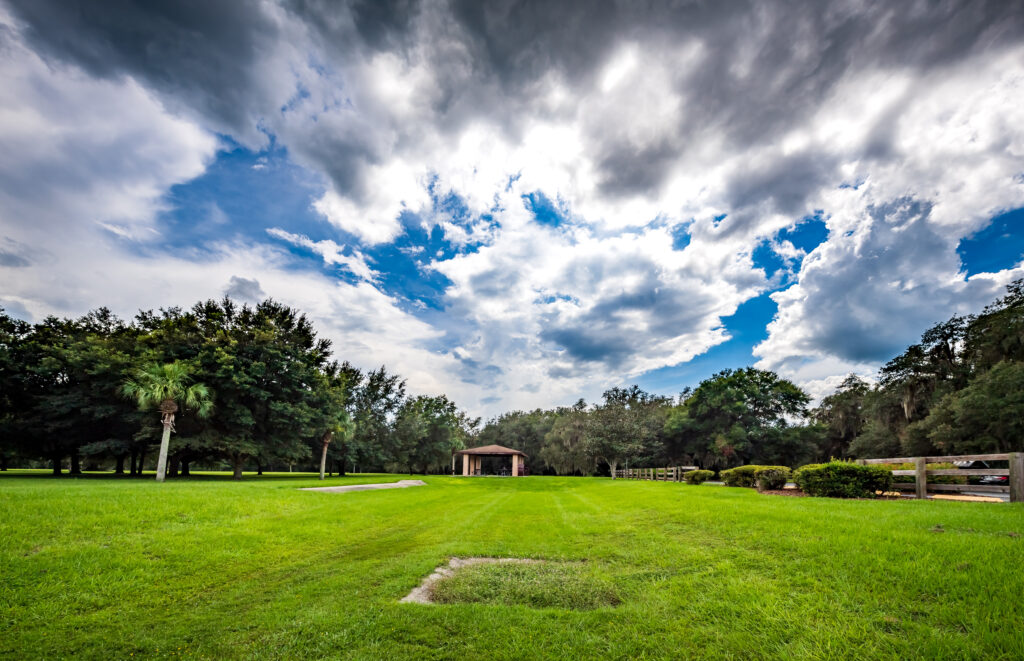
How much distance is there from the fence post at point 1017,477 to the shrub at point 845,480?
225cm

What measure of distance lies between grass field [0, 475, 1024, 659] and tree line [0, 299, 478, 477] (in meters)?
19.9

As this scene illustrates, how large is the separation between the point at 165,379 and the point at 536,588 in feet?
81.6

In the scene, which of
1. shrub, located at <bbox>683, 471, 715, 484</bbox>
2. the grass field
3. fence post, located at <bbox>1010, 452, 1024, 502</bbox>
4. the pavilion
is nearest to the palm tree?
the grass field

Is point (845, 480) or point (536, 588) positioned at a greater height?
point (845, 480)

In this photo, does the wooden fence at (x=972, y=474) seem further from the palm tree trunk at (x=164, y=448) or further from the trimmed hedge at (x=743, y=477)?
the palm tree trunk at (x=164, y=448)

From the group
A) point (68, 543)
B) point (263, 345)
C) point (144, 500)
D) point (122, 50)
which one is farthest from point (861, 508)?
point (263, 345)

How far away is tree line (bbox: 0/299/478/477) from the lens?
84.1ft

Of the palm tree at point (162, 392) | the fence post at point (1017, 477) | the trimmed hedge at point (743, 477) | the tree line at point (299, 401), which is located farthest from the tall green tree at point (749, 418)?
the palm tree at point (162, 392)

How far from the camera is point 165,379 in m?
22.0

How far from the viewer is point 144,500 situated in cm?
975

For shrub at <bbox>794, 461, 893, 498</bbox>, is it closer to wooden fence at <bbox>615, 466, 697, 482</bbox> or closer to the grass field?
the grass field

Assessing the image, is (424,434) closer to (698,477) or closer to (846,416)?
(698,477)

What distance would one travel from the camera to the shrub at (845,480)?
35.1ft

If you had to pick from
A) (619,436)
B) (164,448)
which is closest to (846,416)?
(619,436)
